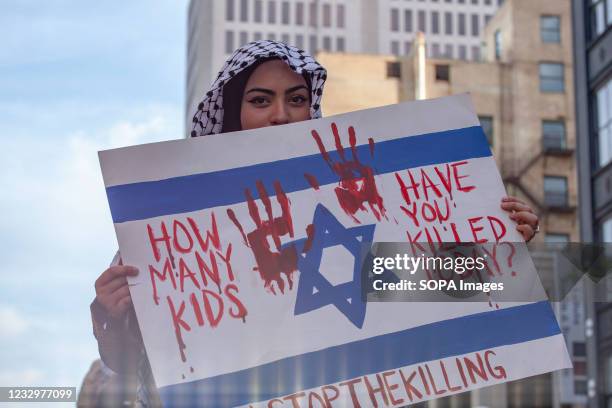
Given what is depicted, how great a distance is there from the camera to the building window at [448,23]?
117m

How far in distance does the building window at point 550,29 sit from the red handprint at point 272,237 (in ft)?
191

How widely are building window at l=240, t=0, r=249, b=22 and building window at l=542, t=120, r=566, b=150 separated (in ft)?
187

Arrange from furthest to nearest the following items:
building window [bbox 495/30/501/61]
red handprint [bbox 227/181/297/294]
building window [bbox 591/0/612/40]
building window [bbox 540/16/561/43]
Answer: building window [bbox 495/30/501/61] → building window [bbox 540/16/561/43] → building window [bbox 591/0/612/40] → red handprint [bbox 227/181/297/294]

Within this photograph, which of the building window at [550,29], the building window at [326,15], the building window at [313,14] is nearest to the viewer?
the building window at [550,29]

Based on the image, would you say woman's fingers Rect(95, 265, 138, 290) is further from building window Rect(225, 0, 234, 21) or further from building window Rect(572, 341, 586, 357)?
building window Rect(225, 0, 234, 21)

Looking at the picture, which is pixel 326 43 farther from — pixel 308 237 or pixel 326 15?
pixel 308 237

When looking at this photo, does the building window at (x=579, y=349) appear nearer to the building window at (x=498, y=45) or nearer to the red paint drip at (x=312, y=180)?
the red paint drip at (x=312, y=180)

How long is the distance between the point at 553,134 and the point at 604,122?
976 inches

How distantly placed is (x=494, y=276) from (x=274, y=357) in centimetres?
68

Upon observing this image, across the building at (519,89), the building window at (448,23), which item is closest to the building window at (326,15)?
the building window at (448,23)

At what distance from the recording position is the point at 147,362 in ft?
11.0

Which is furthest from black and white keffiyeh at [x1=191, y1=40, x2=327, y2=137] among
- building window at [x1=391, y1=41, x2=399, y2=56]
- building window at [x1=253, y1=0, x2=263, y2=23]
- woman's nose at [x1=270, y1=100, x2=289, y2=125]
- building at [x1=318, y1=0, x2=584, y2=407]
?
building window at [x1=253, y1=0, x2=263, y2=23]

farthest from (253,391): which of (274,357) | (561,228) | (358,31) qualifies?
(358,31)

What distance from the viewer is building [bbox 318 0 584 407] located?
5806 cm
